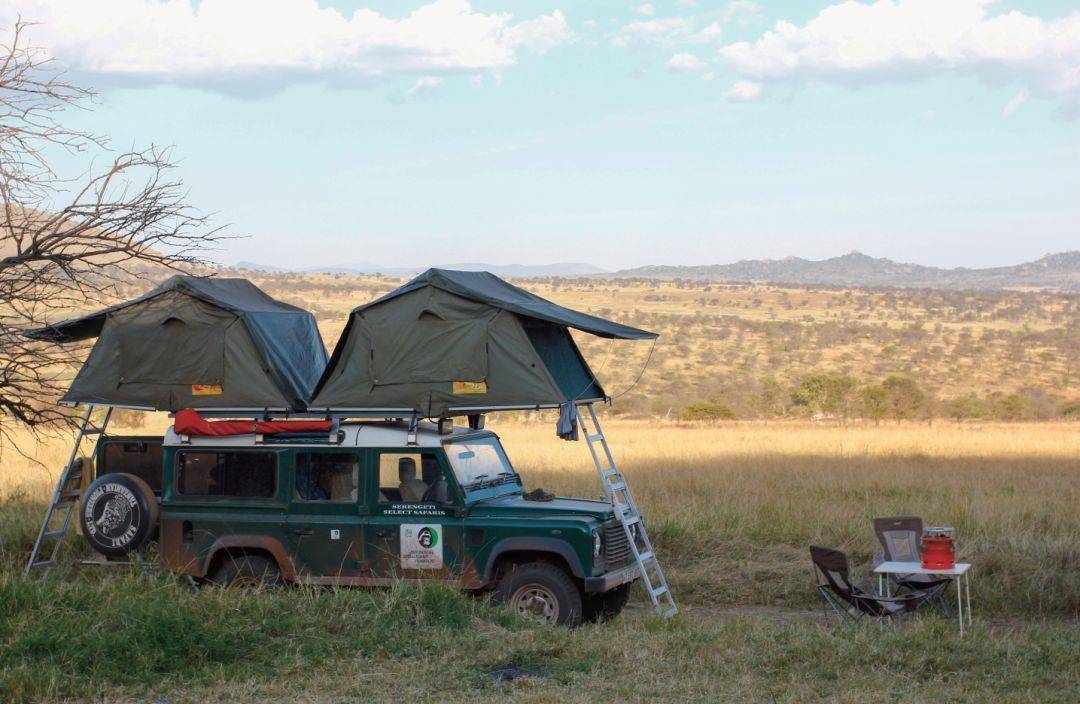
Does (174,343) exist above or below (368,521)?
above

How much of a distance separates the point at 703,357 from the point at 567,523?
209ft

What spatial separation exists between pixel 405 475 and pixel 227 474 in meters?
1.66

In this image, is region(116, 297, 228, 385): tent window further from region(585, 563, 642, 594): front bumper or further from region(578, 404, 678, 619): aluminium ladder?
region(585, 563, 642, 594): front bumper

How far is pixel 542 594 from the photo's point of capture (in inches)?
399


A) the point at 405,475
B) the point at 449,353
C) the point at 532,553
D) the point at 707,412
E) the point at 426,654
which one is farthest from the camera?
the point at 707,412

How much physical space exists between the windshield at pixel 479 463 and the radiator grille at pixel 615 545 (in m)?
1.21

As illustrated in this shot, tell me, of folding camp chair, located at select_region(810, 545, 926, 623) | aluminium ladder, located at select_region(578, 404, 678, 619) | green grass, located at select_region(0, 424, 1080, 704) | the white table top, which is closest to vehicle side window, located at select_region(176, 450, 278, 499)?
green grass, located at select_region(0, 424, 1080, 704)

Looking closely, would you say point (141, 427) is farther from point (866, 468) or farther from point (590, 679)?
point (590, 679)

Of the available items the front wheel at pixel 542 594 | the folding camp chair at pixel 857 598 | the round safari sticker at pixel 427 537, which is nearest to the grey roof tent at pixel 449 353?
the round safari sticker at pixel 427 537

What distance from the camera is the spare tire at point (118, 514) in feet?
35.7

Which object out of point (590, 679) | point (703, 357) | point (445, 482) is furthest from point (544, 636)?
point (703, 357)

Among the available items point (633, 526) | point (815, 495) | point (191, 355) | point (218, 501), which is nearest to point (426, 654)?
point (633, 526)

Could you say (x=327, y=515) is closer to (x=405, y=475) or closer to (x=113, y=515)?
(x=405, y=475)

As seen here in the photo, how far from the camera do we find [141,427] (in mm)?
37156
